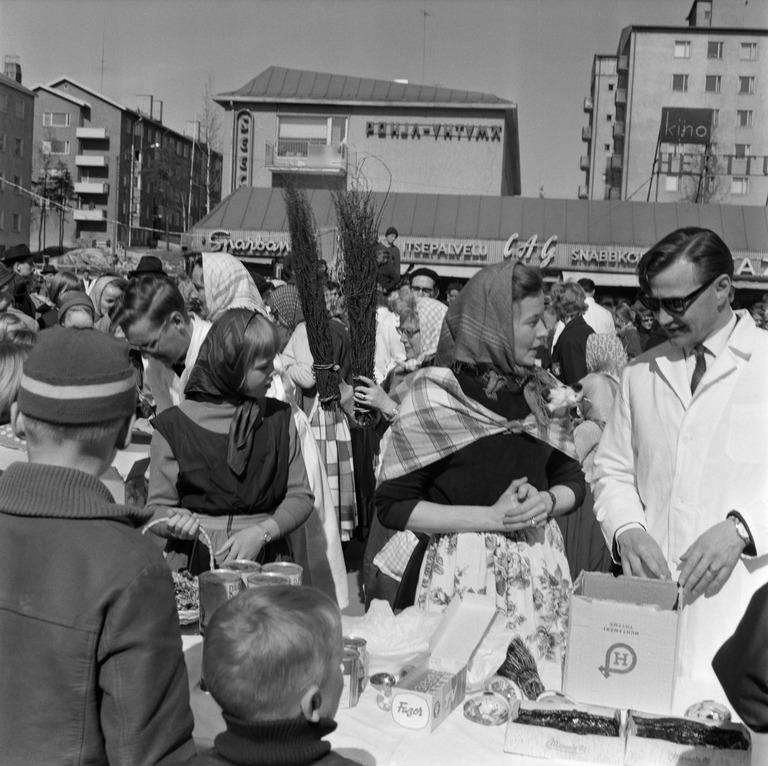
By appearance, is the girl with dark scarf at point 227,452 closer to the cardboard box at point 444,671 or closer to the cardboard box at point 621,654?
the cardboard box at point 444,671

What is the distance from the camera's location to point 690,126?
54.6 meters

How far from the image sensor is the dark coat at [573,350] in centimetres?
862

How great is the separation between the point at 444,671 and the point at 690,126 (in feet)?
188

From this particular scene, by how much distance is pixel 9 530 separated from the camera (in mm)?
1703

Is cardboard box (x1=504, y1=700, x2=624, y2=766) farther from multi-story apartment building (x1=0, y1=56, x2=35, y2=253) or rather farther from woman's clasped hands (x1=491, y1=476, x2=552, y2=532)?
multi-story apartment building (x1=0, y1=56, x2=35, y2=253)

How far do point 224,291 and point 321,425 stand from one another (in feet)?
4.84

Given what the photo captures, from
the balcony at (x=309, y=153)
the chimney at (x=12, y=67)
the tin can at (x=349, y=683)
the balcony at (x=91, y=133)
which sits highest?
the chimney at (x=12, y=67)

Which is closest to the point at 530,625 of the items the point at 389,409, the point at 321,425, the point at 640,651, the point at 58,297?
the point at 640,651

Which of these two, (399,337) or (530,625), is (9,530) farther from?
(399,337)

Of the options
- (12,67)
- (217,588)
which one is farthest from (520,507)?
(12,67)

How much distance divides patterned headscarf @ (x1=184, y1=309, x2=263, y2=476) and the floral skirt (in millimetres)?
844

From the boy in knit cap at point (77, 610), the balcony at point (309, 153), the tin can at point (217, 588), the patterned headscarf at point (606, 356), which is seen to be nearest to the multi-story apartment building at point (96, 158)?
the balcony at point (309, 153)

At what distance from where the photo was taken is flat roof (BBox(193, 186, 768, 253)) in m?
26.0

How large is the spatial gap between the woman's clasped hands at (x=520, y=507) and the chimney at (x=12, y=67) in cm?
7743
